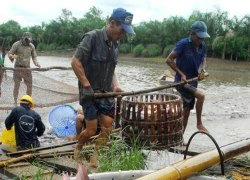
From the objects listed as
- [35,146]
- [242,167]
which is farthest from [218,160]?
[35,146]

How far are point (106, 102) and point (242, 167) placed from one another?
175 centimetres

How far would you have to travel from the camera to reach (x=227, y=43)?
4019cm

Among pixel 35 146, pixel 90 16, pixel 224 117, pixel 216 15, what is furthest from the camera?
pixel 90 16

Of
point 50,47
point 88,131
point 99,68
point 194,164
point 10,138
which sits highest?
point 99,68

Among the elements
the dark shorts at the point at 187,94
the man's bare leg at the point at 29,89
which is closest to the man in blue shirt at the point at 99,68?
the dark shorts at the point at 187,94

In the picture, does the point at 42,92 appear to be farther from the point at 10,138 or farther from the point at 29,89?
the point at 10,138

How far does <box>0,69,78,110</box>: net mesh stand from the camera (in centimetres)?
1004

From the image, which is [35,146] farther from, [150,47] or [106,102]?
[150,47]

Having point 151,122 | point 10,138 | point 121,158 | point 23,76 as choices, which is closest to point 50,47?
point 23,76

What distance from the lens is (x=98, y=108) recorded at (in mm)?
5305

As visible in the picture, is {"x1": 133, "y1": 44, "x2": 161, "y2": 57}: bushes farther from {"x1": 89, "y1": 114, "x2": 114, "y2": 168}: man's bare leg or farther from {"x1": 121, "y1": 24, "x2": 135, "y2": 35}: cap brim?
{"x1": 121, "y1": 24, "x2": 135, "y2": 35}: cap brim

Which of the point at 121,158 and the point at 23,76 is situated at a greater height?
the point at 23,76

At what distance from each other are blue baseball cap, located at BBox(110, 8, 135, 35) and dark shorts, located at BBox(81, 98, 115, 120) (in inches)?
34.9

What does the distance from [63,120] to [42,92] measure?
9.33ft
